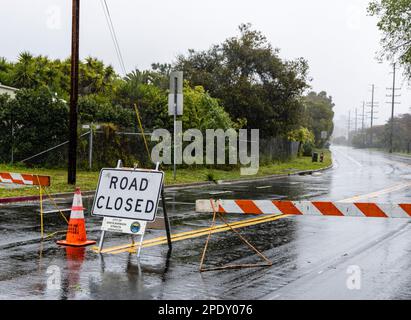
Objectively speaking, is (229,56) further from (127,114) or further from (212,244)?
(212,244)

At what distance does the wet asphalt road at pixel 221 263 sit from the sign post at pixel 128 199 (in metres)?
0.49

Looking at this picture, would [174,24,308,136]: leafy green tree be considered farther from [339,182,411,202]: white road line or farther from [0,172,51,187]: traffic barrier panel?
[0,172,51,187]: traffic barrier panel

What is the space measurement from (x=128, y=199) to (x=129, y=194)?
8 centimetres

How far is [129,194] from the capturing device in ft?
30.1

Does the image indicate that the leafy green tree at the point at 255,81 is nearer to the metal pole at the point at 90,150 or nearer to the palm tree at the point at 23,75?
the palm tree at the point at 23,75

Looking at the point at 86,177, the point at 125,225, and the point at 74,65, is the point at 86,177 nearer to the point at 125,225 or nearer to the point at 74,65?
the point at 74,65

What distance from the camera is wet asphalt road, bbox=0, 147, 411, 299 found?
22.6 ft

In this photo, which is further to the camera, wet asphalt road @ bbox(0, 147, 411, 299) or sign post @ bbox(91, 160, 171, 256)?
sign post @ bbox(91, 160, 171, 256)

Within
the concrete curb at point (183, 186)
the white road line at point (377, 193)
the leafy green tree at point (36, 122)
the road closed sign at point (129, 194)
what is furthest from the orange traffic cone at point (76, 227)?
the leafy green tree at point (36, 122)

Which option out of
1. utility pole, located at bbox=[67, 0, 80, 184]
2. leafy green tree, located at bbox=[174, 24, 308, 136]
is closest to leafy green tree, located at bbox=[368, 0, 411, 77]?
leafy green tree, located at bbox=[174, 24, 308, 136]

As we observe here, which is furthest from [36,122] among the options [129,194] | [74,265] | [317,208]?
[317,208]

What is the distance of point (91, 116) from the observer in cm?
2759

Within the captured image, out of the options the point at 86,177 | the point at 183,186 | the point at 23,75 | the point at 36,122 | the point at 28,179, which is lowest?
the point at 183,186

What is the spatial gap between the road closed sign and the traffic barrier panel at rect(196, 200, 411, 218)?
761 mm
